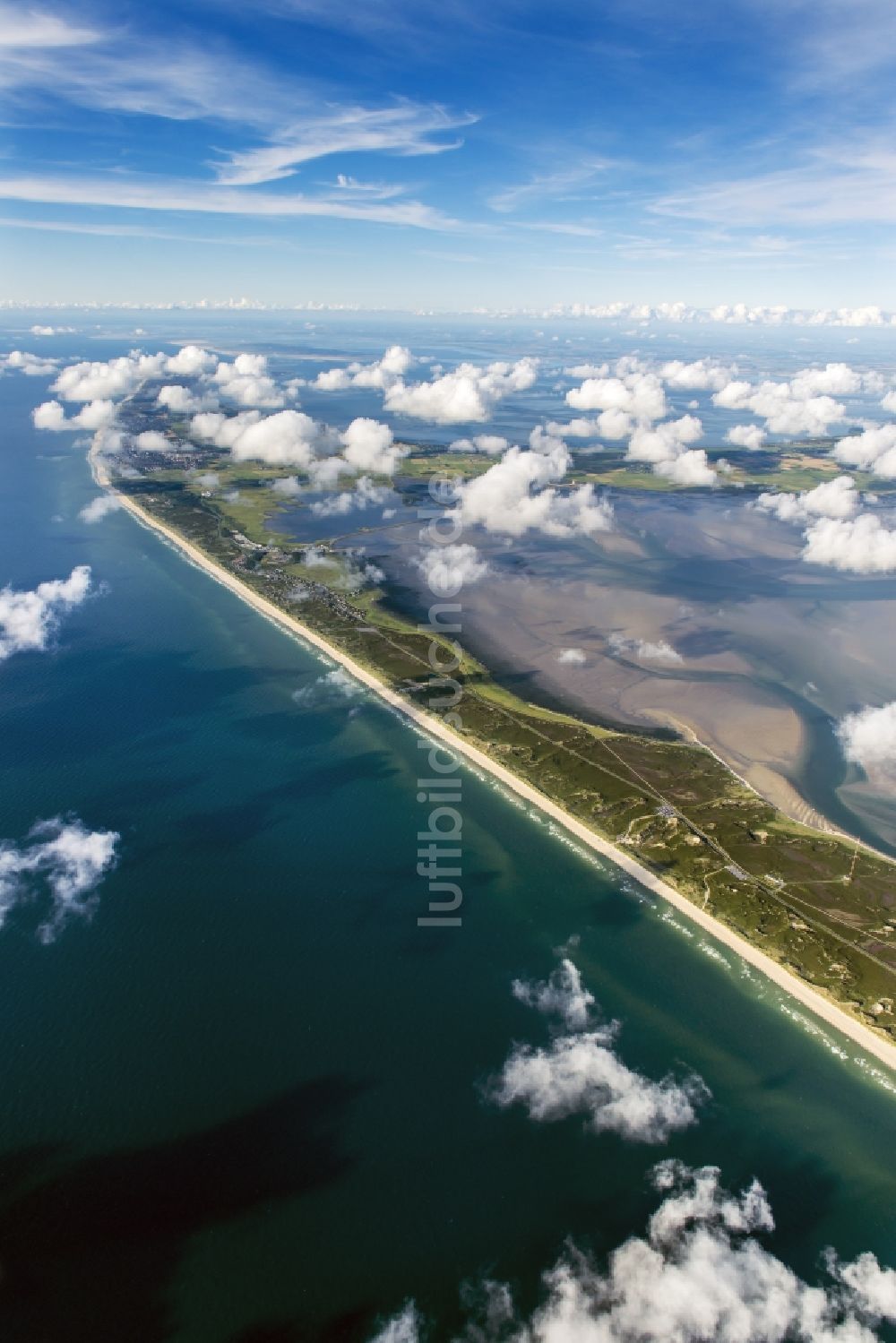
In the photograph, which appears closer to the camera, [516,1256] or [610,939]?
[516,1256]

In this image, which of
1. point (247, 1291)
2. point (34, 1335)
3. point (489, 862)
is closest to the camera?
point (34, 1335)

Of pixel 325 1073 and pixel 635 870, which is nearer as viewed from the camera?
pixel 325 1073

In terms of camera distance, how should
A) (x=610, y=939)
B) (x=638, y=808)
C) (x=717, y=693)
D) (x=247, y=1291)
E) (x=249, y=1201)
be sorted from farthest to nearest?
(x=717, y=693)
(x=638, y=808)
(x=610, y=939)
(x=249, y=1201)
(x=247, y=1291)

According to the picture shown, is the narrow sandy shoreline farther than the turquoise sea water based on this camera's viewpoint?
Yes

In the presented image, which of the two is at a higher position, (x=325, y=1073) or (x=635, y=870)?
(x=635, y=870)

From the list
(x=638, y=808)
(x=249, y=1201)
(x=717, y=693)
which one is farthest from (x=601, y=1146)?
(x=717, y=693)

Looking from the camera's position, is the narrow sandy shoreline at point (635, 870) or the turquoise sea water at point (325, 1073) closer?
the turquoise sea water at point (325, 1073)

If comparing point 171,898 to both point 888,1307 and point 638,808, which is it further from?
point 888,1307

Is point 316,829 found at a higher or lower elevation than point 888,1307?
higher
